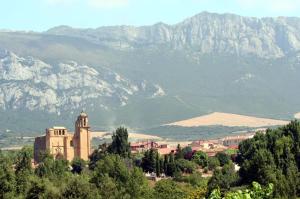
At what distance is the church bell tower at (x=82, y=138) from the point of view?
→ 145 meters

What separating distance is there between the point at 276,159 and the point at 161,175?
23888mm

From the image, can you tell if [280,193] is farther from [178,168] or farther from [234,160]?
[234,160]

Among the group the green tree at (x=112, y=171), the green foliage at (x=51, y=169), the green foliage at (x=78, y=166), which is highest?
the green tree at (x=112, y=171)

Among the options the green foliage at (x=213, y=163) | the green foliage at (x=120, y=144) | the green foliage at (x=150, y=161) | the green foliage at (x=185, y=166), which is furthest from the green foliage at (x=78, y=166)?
the green foliage at (x=213, y=163)

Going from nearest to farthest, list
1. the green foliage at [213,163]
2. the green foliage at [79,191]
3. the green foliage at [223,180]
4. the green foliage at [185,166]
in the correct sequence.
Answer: the green foliage at [79,191], the green foliage at [223,180], the green foliage at [185,166], the green foliage at [213,163]

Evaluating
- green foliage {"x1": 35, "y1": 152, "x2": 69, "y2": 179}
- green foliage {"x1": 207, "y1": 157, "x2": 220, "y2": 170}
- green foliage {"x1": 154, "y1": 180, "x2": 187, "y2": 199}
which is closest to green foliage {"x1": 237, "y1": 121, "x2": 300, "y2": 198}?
green foliage {"x1": 154, "y1": 180, "x2": 187, "y2": 199}

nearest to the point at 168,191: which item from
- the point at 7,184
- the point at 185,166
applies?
the point at 7,184

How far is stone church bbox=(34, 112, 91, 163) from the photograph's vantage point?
144875mm

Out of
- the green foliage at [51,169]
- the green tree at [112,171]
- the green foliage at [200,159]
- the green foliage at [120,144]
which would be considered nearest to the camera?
the green tree at [112,171]

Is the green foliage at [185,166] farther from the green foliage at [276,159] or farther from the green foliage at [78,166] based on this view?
the green foliage at [78,166]

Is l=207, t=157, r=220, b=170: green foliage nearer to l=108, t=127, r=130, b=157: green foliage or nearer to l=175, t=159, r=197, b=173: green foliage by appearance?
l=175, t=159, r=197, b=173: green foliage

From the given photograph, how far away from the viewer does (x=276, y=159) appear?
8075cm

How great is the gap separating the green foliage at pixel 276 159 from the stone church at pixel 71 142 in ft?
181

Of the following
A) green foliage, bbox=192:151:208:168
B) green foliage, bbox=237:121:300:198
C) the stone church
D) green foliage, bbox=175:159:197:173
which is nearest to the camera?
green foliage, bbox=237:121:300:198
